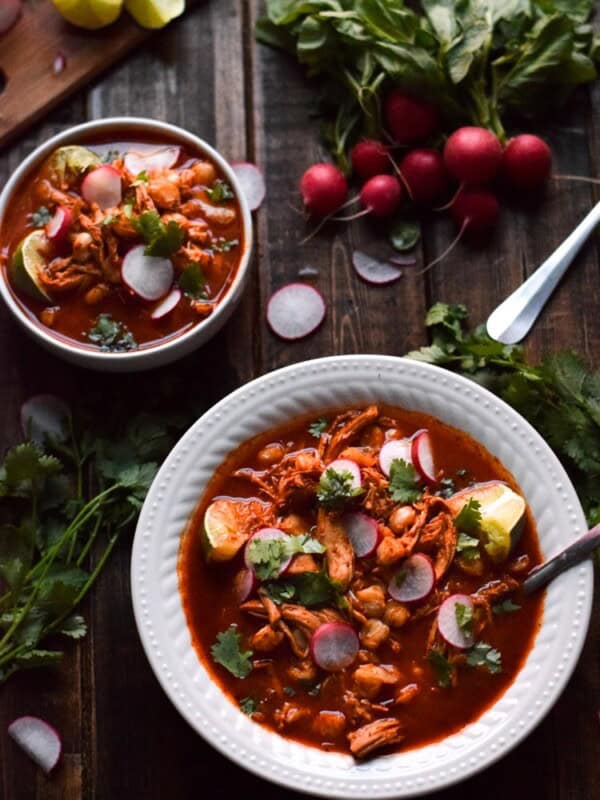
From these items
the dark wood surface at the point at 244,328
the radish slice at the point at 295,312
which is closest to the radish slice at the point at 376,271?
the dark wood surface at the point at 244,328

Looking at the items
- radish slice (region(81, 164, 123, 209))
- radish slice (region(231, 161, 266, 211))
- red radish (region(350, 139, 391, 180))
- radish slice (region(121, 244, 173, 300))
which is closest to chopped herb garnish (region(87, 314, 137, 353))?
radish slice (region(121, 244, 173, 300))

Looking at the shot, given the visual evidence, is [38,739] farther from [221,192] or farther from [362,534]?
[221,192]

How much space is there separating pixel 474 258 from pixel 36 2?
1927mm

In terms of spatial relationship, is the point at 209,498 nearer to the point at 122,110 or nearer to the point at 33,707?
the point at 33,707

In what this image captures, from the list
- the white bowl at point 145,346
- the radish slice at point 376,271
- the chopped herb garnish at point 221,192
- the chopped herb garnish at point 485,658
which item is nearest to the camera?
the chopped herb garnish at point 485,658

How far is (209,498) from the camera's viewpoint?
13.3 ft

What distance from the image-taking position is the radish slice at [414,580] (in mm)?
3906

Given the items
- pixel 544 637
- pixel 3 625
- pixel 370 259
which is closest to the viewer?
pixel 544 637

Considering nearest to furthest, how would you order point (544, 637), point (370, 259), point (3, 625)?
point (544, 637), point (3, 625), point (370, 259)

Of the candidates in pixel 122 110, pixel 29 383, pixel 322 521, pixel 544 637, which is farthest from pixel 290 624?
pixel 122 110

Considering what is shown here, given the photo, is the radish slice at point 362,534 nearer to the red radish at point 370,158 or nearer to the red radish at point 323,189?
the red radish at point 323,189

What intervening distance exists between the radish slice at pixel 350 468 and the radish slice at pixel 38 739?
137cm

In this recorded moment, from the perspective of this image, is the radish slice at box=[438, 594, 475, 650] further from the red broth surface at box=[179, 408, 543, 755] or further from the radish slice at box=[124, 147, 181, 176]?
the radish slice at box=[124, 147, 181, 176]

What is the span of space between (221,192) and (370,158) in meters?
0.59
